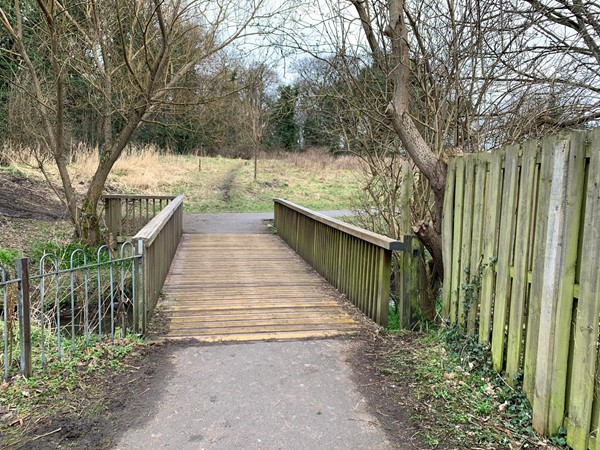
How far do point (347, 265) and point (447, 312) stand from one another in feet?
5.90

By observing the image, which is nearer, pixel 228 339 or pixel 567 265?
pixel 567 265

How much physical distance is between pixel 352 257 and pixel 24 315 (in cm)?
339

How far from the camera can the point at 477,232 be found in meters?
3.52

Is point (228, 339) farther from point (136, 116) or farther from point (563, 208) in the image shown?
point (136, 116)

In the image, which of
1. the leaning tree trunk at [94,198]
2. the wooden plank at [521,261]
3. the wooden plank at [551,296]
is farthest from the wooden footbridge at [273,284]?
the leaning tree trunk at [94,198]

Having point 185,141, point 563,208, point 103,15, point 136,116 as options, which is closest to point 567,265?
point 563,208

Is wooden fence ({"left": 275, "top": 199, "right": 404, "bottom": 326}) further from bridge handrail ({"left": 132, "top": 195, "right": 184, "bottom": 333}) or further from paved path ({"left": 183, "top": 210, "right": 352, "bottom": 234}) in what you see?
paved path ({"left": 183, "top": 210, "right": 352, "bottom": 234})

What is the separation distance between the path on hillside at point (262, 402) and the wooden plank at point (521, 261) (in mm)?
870

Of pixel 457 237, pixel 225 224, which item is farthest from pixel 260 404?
pixel 225 224

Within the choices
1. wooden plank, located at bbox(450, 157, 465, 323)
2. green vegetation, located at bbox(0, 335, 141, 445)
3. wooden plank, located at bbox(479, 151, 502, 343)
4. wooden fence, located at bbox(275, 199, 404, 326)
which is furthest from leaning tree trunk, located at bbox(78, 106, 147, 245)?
wooden plank, located at bbox(479, 151, 502, 343)

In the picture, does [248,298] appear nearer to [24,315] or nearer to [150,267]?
[150,267]

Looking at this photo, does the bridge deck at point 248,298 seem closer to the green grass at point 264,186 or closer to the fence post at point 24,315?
the fence post at point 24,315

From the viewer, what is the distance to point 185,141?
30688mm

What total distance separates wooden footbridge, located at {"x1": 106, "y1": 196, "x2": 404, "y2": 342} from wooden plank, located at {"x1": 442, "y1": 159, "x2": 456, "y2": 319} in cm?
43
